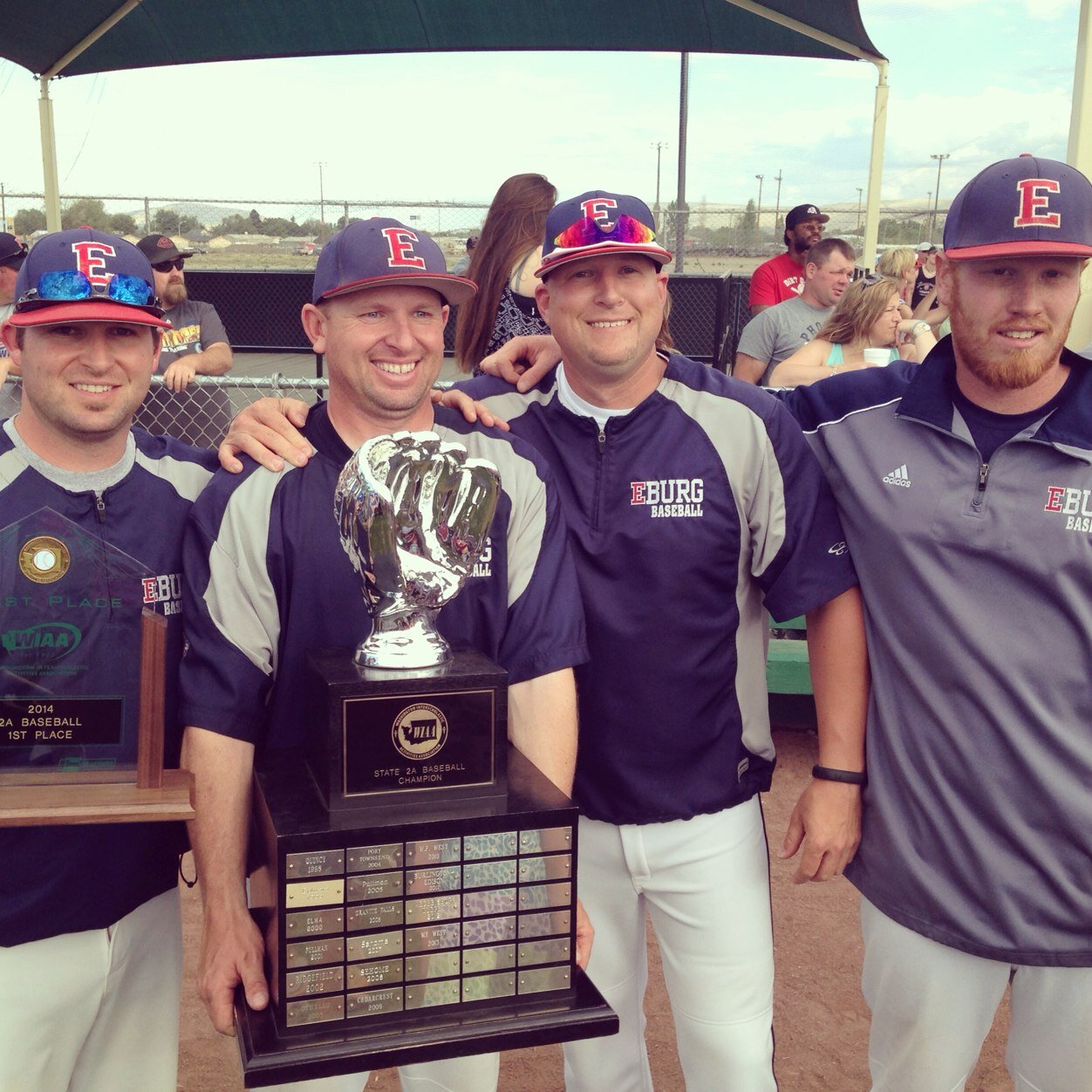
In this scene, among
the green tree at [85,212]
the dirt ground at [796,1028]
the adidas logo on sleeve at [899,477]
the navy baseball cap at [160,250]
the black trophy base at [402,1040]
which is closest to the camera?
the black trophy base at [402,1040]

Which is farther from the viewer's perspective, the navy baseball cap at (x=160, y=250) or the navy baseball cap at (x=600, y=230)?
the navy baseball cap at (x=160, y=250)

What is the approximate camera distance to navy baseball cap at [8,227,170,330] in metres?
2.19

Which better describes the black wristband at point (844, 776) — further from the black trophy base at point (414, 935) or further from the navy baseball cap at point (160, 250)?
the navy baseball cap at point (160, 250)

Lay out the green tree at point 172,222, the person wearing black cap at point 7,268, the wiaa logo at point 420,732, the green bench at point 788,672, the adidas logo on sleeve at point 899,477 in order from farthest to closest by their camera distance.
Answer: the green tree at point 172,222
the green bench at point 788,672
the person wearing black cap at point 7,268
the adidas logo on sleeve at point 899,477
the wiaa logo at point 420,732

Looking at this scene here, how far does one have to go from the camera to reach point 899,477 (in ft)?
7.99

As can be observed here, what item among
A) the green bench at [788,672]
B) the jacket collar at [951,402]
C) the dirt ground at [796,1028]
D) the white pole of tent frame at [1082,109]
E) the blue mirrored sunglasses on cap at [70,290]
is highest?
the white pole of tent frame at [1082,109]

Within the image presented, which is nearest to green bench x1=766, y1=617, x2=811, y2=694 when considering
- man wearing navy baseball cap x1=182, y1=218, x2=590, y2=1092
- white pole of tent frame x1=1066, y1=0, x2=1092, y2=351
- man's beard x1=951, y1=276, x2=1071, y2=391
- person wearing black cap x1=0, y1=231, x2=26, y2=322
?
white pole of tent frame x1=1066, y1=0, x2=1092, y2=351

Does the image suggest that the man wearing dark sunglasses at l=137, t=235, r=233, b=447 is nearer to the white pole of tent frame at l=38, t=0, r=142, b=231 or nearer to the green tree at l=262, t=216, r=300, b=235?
the white pole of tent frame at l=38, t=0, r=142, b=231

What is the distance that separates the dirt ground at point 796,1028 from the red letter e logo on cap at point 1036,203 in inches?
72.1

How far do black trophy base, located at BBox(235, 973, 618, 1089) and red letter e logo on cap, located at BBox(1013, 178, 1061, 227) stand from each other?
1691 millimetres

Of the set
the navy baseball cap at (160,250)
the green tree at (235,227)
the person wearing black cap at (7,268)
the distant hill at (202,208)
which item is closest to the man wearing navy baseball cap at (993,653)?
the person wearing black cap at (7,268)

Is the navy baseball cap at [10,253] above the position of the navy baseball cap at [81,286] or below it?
above

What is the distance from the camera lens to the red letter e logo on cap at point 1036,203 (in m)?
2.23

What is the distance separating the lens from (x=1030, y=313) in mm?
2254
